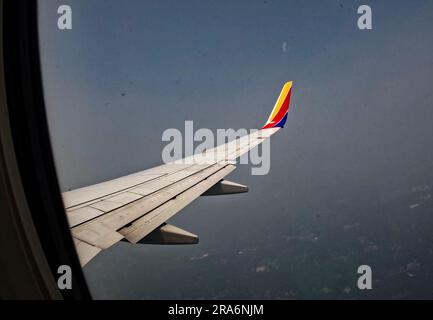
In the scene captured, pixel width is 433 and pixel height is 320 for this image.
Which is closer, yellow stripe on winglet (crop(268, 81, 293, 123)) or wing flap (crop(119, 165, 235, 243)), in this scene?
wing flap (crop(119, 165, 235, 243))

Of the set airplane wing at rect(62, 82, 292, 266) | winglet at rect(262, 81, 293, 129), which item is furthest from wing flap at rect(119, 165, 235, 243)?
winglet at rect(262, 81, 293, 129)

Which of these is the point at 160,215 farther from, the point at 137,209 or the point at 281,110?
the point at 281,110

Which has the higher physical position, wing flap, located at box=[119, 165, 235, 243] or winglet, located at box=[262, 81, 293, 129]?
winglet, located at box=[262, 81, 293, 129]

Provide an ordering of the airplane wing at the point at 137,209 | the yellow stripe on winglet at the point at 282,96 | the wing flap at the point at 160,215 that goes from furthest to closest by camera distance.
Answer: the yellow stripe on winglet at the point at 282,96, the wing flap at the point at 160,215, the airplane wing at the point at 137,209

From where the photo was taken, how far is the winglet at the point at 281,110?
624 centimetres

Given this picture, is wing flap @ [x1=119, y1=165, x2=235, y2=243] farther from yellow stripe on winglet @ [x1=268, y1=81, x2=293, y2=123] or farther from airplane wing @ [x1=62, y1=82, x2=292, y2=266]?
yellow stripe on winglet @ [x1=268, y1=81, x2=293, y2=123]

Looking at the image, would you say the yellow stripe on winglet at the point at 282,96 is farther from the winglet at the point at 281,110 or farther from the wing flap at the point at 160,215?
the wing flap at the point at 160,215

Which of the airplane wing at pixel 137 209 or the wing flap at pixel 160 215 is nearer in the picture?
the airplane wing at pixel 137 209

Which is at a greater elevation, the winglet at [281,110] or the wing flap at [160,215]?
the winglet at [281,110]

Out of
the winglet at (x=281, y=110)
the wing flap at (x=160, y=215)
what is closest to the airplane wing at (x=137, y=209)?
the wing flap at (x=160, y=215)

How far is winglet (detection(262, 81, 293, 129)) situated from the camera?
6242 mm

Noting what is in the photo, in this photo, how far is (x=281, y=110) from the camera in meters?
6.51

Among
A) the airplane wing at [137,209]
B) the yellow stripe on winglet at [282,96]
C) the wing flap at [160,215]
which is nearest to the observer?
the airplane wing at [137,209]
